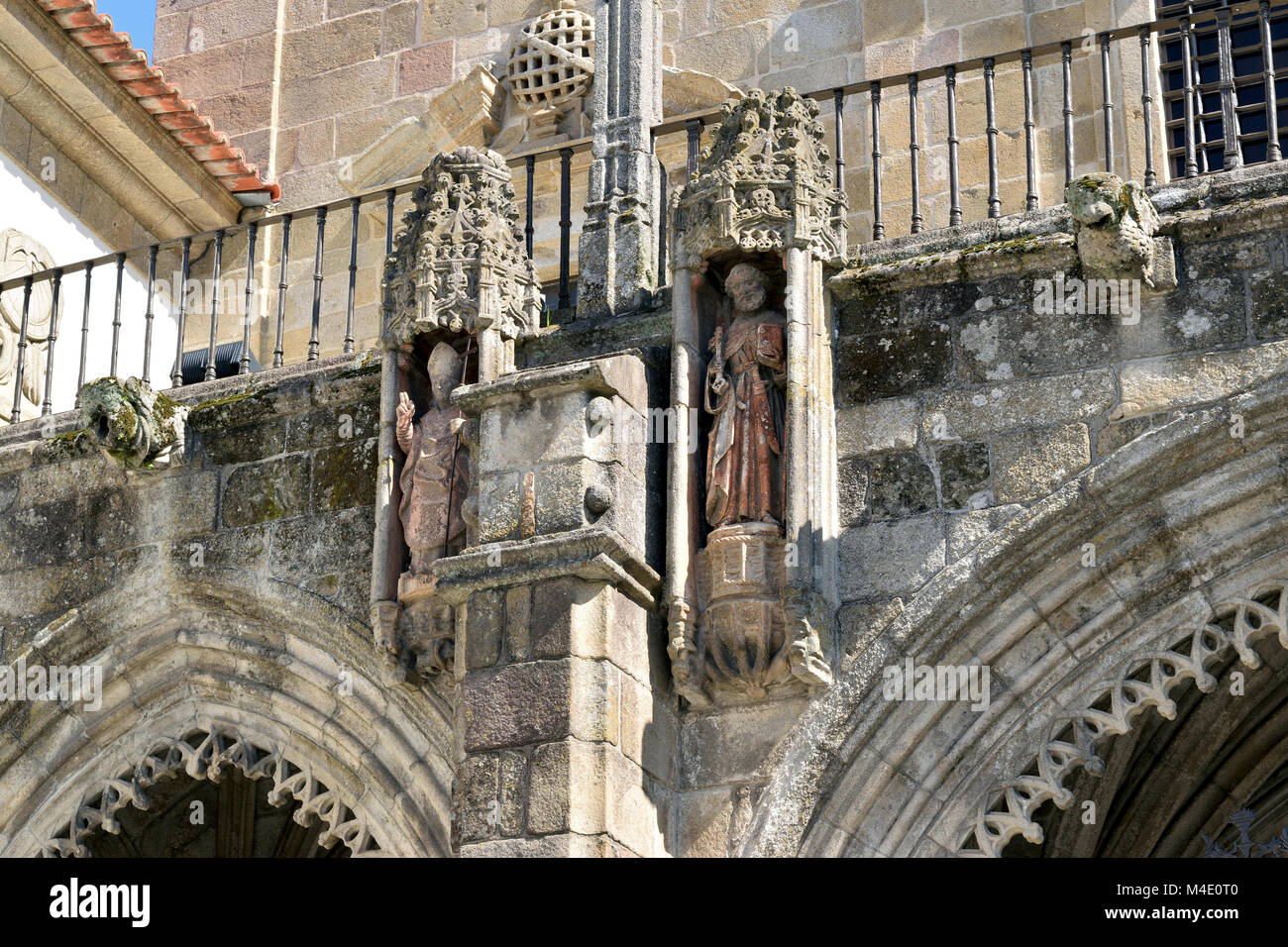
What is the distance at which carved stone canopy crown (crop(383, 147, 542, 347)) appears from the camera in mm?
9188

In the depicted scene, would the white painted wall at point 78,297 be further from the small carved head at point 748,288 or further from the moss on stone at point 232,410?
the small carved head at point 748,288

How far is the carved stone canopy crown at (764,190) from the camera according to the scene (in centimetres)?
883

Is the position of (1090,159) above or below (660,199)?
above

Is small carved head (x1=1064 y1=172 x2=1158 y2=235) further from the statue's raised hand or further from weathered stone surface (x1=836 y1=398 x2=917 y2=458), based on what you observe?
the statue's raised hand

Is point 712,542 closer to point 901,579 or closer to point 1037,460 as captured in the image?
point 901,579

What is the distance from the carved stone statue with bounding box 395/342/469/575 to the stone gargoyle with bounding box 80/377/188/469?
1.10m

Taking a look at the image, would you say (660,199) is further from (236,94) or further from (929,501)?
(236,94)

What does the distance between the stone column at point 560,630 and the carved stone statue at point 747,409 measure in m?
0.27

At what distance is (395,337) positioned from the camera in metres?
9.27

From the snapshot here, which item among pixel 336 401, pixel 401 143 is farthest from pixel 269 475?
pixel 401 143

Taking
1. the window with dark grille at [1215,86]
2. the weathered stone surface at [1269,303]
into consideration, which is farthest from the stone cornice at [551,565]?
the window with dark grille at [1215,86]

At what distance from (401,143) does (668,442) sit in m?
4.58

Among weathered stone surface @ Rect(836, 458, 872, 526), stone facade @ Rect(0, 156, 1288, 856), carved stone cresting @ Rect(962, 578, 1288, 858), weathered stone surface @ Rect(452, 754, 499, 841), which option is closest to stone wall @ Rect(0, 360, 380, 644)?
stone facade @ Rect(0, 156, 1288, 856)

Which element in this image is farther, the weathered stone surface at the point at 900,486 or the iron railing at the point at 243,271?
the iron railing at the point at 243,271
